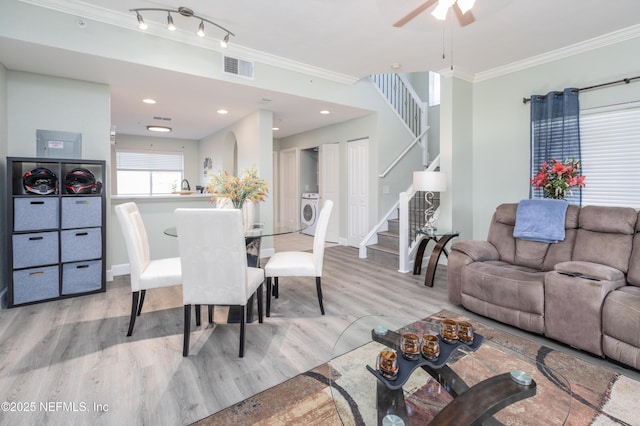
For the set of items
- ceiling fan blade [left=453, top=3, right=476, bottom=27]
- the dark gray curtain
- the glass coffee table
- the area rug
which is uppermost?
ceiling fan blade [left=453, top=3, right=476, bottom=27]

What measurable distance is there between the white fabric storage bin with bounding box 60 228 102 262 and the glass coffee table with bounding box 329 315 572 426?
10.2 feet

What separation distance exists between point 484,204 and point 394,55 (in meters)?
2.47

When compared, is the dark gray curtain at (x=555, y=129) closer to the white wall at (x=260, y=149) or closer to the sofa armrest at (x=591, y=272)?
the sofa armrest at (x=591, y=272)

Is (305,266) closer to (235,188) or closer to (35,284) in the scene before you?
(235,188)

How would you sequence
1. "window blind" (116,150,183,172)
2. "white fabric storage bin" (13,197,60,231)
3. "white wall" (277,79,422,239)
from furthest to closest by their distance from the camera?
"window blind" (116,150,183,172) → "white wall" (277,79,422,239) → "white fabric storage bin" (13,197,60,231)

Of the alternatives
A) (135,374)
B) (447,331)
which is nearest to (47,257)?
(135,374)

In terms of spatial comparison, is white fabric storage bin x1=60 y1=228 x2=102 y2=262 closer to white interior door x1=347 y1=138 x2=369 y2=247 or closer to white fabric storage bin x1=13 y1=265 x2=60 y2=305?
white fabric storage bin x1=13 y1=265 x2=60 y2=305

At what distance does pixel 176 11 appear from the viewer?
2.97 meters

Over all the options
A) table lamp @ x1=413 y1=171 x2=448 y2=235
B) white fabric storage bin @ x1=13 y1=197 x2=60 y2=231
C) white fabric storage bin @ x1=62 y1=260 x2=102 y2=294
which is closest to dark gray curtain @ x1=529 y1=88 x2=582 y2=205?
table lamp @ x1=413 y1=171 x2=448 y2=235

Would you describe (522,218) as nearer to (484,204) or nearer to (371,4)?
(484,204)

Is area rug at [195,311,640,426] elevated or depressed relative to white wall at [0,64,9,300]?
depressed

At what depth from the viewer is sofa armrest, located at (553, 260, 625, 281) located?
2.27 meters

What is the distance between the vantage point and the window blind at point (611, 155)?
3410mm

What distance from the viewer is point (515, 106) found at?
432cm
